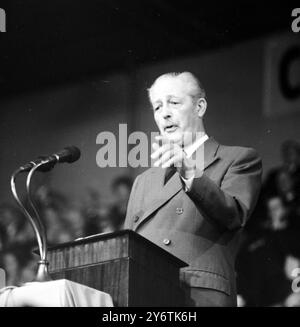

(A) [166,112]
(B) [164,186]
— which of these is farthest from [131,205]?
(A) [166,112]

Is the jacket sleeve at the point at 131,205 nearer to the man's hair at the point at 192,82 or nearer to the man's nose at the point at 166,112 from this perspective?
the man's nose at the point at 166,112

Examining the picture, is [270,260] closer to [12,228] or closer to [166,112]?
[166,112]

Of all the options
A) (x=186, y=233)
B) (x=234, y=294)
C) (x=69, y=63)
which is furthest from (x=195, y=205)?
(x=69, y=63)

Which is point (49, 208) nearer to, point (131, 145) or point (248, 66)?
point (131, 145)

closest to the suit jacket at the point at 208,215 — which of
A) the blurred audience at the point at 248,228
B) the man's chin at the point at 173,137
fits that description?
the man's chin at the point at 173,137

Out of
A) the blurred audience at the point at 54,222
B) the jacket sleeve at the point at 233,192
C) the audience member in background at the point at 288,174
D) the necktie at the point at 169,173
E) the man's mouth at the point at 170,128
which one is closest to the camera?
the jacket sleeve at the point at 233,192

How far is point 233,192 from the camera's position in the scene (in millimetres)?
3270

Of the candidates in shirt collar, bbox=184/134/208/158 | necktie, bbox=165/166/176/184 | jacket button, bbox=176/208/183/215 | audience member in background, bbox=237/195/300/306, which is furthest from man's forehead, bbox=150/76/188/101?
audience member in background, bbox=237/195/300/306

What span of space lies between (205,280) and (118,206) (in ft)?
3.13

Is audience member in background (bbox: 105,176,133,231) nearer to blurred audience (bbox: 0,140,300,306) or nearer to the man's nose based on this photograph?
blurred audience (bbox: 0,140,300,306)

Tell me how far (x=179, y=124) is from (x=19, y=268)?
116 centimetres

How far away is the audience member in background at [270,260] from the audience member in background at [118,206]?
64 cm

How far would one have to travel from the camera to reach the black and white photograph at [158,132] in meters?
3.34
